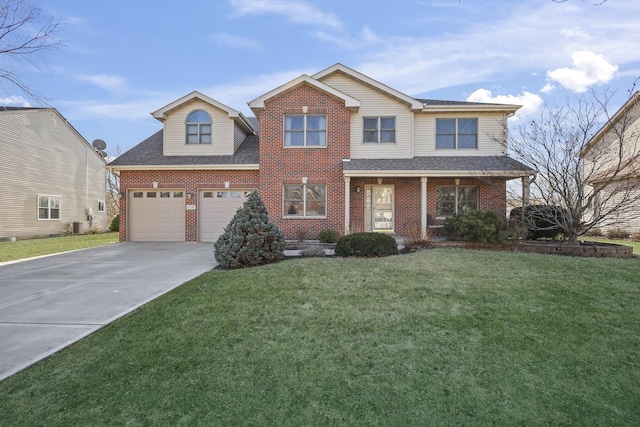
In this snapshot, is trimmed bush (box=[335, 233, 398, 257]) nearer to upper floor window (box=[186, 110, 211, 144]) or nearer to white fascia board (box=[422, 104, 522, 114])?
white fascia board (box=[422, 104, 522, 114])

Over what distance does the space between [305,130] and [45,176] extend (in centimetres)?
1755

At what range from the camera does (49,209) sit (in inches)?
834

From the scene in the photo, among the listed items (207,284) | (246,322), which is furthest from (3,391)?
(207,284)

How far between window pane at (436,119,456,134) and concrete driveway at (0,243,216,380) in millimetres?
10767

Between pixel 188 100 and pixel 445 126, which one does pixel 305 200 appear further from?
pixel 445 126

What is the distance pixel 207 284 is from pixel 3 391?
3.59 metres

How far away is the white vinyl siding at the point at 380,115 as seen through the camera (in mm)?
14375

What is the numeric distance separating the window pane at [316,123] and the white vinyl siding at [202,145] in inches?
139

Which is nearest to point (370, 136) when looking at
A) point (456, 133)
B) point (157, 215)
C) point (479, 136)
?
point (456, 133)

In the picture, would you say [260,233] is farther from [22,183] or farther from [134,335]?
[22,183]

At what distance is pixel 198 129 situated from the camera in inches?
596

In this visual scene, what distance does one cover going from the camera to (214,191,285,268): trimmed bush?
8531 mm

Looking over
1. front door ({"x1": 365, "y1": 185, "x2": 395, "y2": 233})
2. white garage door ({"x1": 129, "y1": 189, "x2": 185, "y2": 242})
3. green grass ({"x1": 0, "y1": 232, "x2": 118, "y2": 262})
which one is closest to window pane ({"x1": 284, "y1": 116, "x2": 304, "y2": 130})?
front door ({"x1": 365, "y1": 185, "x2": 395, "y2": 233})

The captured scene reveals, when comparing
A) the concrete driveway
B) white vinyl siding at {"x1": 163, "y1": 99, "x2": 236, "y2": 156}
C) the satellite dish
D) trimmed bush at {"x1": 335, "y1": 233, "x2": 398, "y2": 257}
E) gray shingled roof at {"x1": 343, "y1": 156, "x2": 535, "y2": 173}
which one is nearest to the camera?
the concrete driveway
